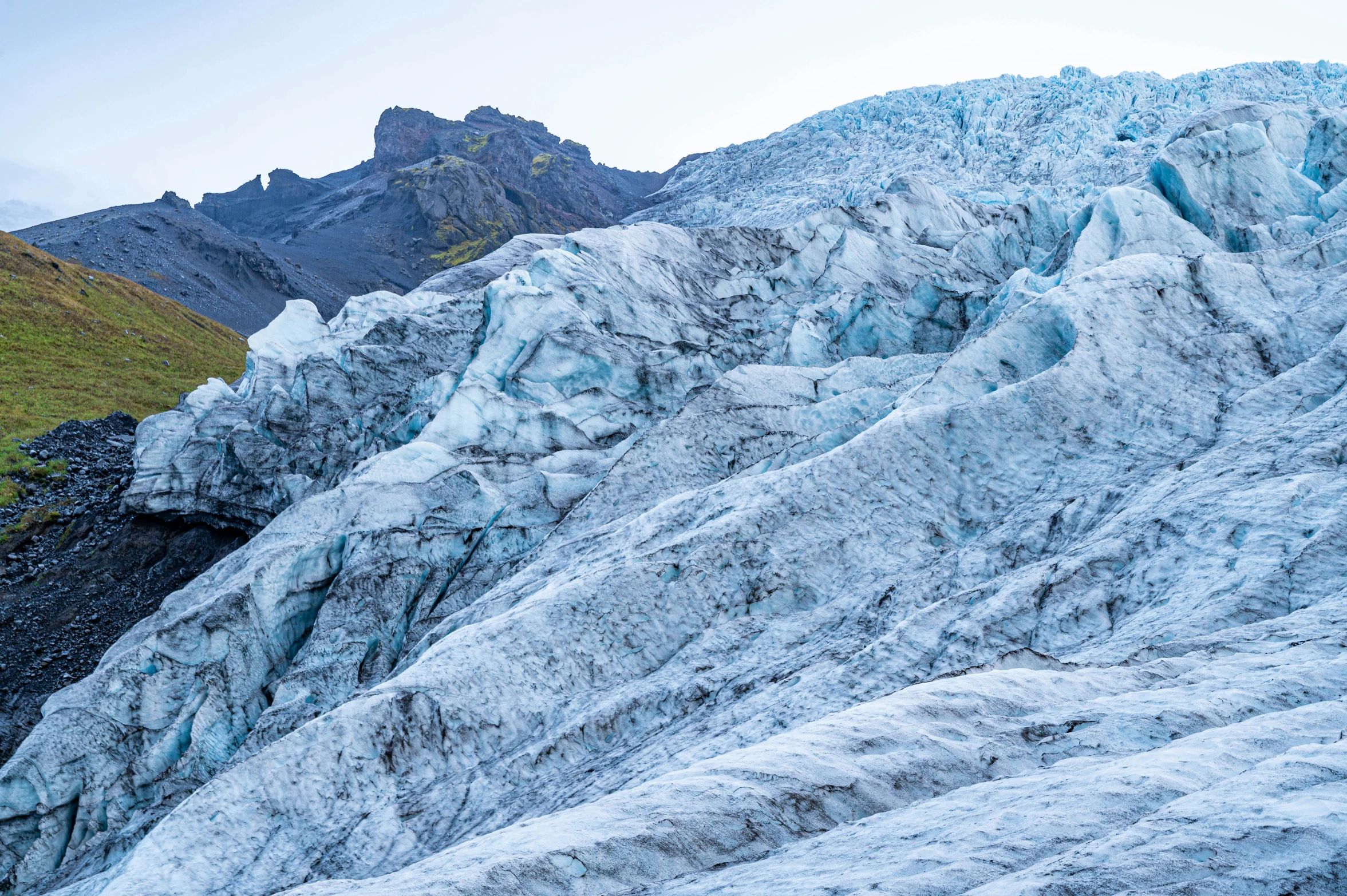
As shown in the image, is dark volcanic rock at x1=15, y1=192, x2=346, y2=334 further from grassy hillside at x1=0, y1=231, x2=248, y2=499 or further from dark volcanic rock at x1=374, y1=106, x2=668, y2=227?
dark volcanic rock at x1=374, y1=106, x2=668, y2=227

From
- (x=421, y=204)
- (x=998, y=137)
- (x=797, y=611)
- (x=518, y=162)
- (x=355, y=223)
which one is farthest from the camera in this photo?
(x=518, y=162)

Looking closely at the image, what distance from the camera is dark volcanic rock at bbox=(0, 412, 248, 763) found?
30.7 meters

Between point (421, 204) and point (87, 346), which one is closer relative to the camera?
point (87, 346)

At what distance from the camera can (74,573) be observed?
36.2 m

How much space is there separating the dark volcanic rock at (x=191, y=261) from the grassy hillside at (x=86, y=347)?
26594mm

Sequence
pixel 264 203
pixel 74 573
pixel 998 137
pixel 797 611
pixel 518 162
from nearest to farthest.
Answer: pixel 797 611, pixel 74 573, pixel 998 137, pixel 518 162, pixel 264 203

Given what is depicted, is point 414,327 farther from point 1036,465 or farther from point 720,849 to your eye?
point 720,849

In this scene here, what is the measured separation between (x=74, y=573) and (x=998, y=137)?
83.9 metres

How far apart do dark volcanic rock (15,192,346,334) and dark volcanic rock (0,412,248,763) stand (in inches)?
2759

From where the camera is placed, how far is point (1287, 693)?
861cm

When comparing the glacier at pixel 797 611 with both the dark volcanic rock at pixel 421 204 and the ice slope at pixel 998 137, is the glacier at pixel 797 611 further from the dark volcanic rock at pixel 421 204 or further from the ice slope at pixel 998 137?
the dark volcanic rock at pixel 421 204

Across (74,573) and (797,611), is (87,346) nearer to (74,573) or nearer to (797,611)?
(74,573)

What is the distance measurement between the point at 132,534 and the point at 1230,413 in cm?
4147

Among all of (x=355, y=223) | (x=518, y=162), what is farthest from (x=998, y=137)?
(x=355, y=223)
